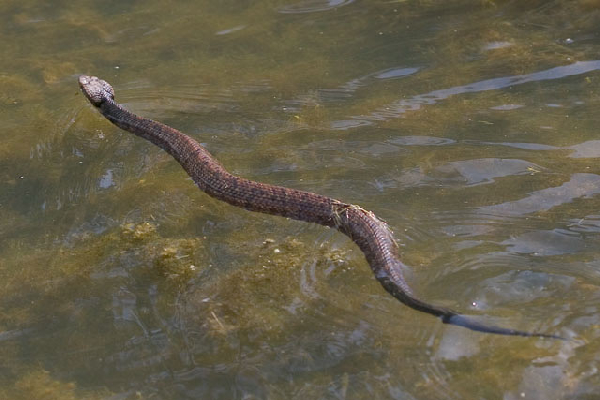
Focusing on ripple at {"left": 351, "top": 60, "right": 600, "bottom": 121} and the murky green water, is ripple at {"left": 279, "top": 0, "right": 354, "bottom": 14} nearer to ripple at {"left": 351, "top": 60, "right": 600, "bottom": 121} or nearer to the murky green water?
the murky green water

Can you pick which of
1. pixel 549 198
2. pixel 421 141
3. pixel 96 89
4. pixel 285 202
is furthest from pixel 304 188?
pixel 96 89

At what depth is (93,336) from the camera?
5531 millimetres

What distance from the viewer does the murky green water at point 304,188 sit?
16.4 ft

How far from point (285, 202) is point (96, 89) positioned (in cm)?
285

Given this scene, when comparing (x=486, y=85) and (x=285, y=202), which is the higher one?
(x=486, y=85)

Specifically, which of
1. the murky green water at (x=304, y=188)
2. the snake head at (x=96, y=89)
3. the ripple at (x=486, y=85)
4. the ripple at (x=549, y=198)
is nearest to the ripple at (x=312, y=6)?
the murky green water at (x=304, y=188)

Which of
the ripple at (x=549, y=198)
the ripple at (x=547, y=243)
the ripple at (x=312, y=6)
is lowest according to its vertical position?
the ripple at (x=547, y=243)

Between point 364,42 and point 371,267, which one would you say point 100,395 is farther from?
point 364,42

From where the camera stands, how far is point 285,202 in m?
6.46

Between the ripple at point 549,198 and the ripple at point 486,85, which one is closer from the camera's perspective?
the ripple at point 549,198

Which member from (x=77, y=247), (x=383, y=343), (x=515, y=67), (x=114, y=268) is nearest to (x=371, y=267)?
(x=383, y=343)

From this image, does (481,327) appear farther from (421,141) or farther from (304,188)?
(421,141)

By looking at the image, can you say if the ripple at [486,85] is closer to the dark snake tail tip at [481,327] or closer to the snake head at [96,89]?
the snake head at [96,89]

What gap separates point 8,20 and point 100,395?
261 inches
